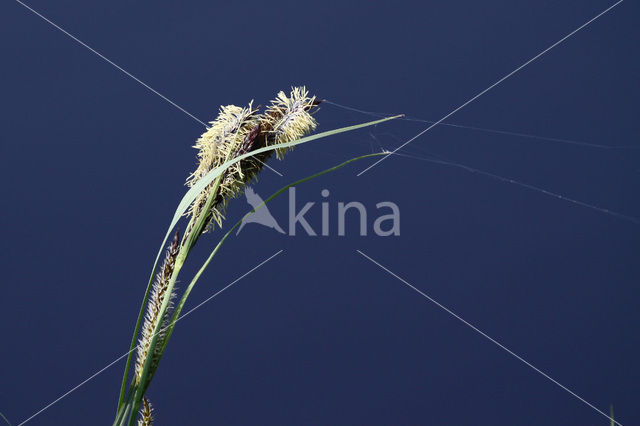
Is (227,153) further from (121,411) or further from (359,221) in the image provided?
(359,221)

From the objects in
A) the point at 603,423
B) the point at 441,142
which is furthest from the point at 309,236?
the point at 603,423

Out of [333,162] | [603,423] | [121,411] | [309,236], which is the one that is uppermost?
[333,162]

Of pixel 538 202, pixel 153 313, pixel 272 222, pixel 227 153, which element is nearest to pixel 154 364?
pixel 153 313

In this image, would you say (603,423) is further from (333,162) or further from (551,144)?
(333,162)

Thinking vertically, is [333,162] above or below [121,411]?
above

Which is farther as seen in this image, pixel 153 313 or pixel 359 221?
pixel 359 221

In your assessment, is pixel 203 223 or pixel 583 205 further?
pixel 583 205
